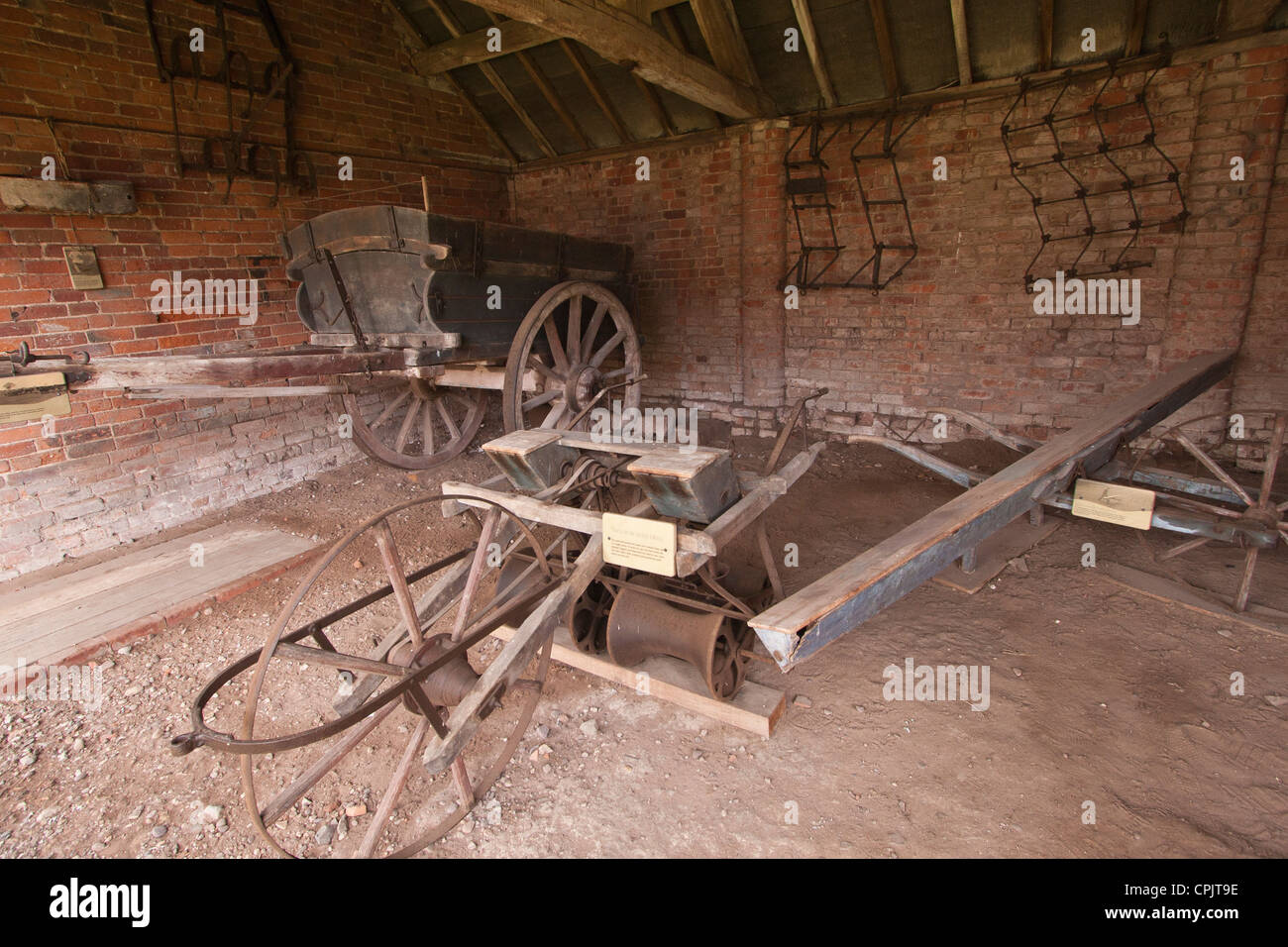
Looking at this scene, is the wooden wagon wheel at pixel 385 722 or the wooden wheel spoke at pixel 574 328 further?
the wooden wheel spoke at pixel 574 328

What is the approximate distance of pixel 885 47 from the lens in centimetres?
435

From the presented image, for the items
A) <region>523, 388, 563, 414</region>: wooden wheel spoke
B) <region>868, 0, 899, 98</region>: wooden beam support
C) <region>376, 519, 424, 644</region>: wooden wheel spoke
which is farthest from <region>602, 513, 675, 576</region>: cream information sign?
<region>868, 0, 899, 98</region>: wooden beam support

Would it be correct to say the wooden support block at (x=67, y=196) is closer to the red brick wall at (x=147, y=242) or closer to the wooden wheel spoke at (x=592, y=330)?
the red brick wall at (x=147, y=242)

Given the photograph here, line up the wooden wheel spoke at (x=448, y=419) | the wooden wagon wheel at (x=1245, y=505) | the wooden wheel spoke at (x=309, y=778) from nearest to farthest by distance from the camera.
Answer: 1. the wooden wheel spoke at (x=309, y=778)
2. the wooden wagon wheel at (x=1245, y=505)
3. the wooden wheel spoke at (x=448, y=419)

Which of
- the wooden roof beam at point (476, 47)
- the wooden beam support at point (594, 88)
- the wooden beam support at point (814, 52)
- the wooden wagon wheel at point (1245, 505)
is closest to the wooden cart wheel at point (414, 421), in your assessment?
the wooden beam support at point (594, 88)

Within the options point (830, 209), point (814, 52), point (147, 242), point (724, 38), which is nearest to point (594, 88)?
point (724, 38)

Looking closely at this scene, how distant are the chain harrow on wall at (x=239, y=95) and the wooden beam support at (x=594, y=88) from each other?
82.3 inches

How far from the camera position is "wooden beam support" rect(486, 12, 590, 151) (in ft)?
18.0

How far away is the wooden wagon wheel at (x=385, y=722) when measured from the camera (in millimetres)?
1814

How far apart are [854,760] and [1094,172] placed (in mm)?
4162

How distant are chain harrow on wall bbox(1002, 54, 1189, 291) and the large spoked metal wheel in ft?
13.7

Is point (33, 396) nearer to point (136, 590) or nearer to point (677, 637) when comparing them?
point (136, 590)

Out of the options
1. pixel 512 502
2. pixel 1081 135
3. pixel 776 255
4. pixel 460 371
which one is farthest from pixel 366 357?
pixel 1081 135

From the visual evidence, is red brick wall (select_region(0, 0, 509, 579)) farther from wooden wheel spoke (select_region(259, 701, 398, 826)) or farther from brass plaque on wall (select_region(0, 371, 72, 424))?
wooden wheel spoke (select_region(259, 701, 398, 826))
